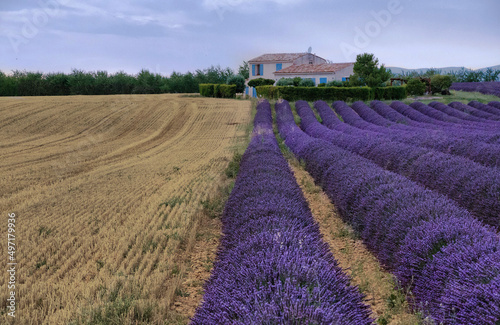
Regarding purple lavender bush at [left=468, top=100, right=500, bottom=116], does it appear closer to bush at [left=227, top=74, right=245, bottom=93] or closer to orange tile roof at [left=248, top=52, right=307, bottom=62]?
bush at [left=227, top=74, right=245, bottom=93]

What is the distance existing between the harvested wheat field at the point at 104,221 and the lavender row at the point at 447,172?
465cm

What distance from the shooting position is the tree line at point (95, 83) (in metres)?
56.5

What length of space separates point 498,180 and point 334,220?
286 centimetres

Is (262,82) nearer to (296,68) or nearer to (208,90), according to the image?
(296,68)

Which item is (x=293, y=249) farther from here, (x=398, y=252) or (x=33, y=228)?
(x=33, y=228)

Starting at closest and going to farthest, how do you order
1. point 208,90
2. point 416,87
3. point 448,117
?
point 448,117, point 416,87, point 208,90

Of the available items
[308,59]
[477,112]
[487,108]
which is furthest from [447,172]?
[308,59]

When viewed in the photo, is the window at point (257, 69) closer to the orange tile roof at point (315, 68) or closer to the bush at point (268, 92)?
the orange tile roof at point (315, 68)

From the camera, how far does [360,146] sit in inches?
512

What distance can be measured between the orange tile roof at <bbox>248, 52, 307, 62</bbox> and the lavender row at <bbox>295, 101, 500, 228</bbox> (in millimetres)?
43659

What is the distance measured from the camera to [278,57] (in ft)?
185

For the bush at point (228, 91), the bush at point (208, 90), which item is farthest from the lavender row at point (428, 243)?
the bush at point (208, 90)

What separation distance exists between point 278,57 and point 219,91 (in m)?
14.2

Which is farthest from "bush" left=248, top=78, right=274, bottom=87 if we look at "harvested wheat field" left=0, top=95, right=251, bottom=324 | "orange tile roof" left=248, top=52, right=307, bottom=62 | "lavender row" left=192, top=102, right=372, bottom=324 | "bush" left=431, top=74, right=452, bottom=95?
"lavender row" left=192, top=102, right=372, bottom=324
